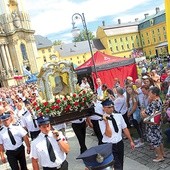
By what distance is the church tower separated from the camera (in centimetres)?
5981

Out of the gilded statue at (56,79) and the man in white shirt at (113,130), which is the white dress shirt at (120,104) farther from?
the man in white shirt at (113,130)

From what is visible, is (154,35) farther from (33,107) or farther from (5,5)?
(33,107)

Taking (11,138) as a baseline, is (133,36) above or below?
above

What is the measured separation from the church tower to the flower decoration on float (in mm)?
52863

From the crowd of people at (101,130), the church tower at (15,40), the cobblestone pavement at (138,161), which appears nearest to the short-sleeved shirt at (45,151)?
the crowd of people at (101,130)

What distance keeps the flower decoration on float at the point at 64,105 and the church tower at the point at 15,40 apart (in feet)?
173

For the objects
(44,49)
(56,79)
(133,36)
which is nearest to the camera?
(56,79)

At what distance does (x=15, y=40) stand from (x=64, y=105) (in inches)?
2225

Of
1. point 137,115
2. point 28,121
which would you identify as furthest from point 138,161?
point 28,121

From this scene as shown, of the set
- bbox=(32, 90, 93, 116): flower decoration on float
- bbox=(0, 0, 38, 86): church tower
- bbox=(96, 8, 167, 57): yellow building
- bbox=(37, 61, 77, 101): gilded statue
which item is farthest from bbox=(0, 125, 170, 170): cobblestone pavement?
bbox=(96, 8, 167, 57): yellow building

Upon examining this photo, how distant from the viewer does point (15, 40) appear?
61188 millimetres

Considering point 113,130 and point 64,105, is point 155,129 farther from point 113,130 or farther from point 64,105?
point 64,105

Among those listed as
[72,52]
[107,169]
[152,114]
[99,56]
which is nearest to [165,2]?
[152,114]

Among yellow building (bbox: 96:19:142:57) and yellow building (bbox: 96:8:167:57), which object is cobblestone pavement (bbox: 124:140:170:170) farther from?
yellow building (bbox: 96:19:142:57)
